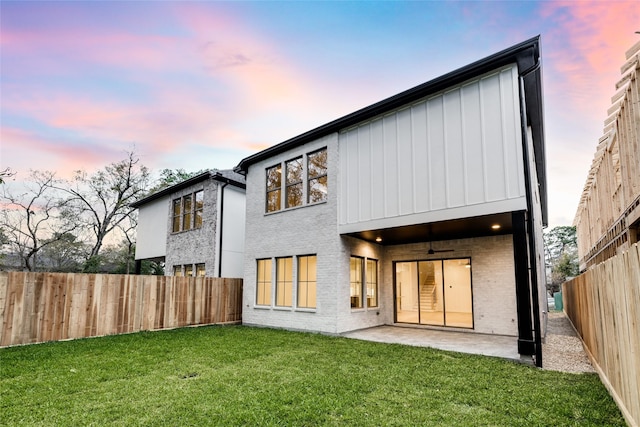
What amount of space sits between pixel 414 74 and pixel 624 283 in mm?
10540

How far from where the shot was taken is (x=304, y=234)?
10.3 m

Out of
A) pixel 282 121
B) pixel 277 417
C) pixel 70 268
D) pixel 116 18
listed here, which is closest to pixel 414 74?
pixel 282 121

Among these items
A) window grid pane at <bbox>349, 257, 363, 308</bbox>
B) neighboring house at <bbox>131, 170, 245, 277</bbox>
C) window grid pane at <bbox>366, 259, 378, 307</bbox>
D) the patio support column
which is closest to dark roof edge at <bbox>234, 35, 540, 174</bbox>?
the patio support column

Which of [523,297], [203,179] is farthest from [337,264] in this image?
[203,179]

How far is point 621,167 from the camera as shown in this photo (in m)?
6.36

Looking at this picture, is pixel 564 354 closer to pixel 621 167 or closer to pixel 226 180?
pixel 621 167

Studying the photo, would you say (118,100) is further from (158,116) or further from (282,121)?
(282,121)

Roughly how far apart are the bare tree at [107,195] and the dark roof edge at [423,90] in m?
19.1

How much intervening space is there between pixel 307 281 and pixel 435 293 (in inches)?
166

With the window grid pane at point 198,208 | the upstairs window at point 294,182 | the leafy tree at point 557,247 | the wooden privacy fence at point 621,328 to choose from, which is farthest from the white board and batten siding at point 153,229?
the leafy tree at point 557,247

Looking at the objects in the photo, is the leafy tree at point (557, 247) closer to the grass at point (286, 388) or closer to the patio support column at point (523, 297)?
the patio support column at point (523, 297)

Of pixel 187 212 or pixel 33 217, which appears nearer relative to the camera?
pixel 187 212

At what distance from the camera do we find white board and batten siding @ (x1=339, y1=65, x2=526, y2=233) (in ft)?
22.2

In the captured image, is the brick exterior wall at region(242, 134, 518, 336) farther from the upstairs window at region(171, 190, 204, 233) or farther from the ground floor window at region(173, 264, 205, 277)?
the upstairs window at region(171, 190, 204, 233)
